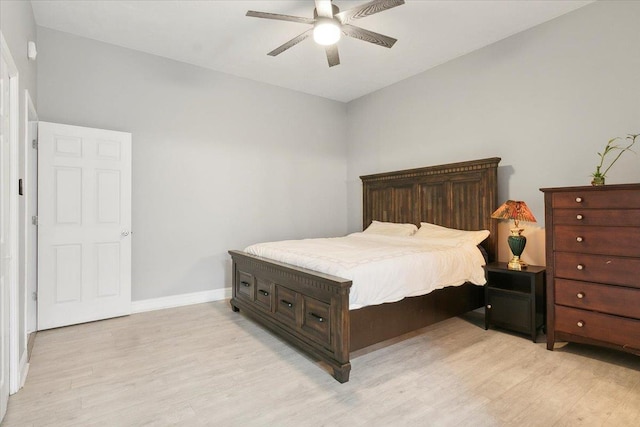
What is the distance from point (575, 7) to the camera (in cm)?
310

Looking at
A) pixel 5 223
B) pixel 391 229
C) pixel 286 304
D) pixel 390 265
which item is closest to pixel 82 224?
pixel 5 223

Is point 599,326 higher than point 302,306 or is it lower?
lower

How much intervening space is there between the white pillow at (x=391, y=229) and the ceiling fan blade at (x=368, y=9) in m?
2.56

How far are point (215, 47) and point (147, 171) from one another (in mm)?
1702

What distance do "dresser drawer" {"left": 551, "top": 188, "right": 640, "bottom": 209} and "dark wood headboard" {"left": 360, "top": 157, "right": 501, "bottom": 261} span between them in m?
0.93

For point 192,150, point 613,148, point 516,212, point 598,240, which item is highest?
point 192,150

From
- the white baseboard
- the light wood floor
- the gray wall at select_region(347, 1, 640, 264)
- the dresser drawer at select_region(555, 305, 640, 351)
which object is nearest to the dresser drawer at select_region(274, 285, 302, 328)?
the light wood floor

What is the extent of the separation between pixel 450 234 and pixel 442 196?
0.57 metres

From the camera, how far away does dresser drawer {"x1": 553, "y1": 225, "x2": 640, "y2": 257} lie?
7.77 ft

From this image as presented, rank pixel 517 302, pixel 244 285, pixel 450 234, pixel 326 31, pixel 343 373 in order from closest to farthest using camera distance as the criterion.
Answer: pixel 343 373 < pixel 326 31 < pixel 517 302 < pixel 244 285 < pixel 450 234

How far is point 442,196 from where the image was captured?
415 centimetres

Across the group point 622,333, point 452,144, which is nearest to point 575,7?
point 452,144

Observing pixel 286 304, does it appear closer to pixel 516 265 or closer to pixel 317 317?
pixel 317 317

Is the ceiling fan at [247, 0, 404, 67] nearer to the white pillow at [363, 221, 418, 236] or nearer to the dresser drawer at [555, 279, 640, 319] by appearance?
the white pillow at [363, 221, 418, 236]
